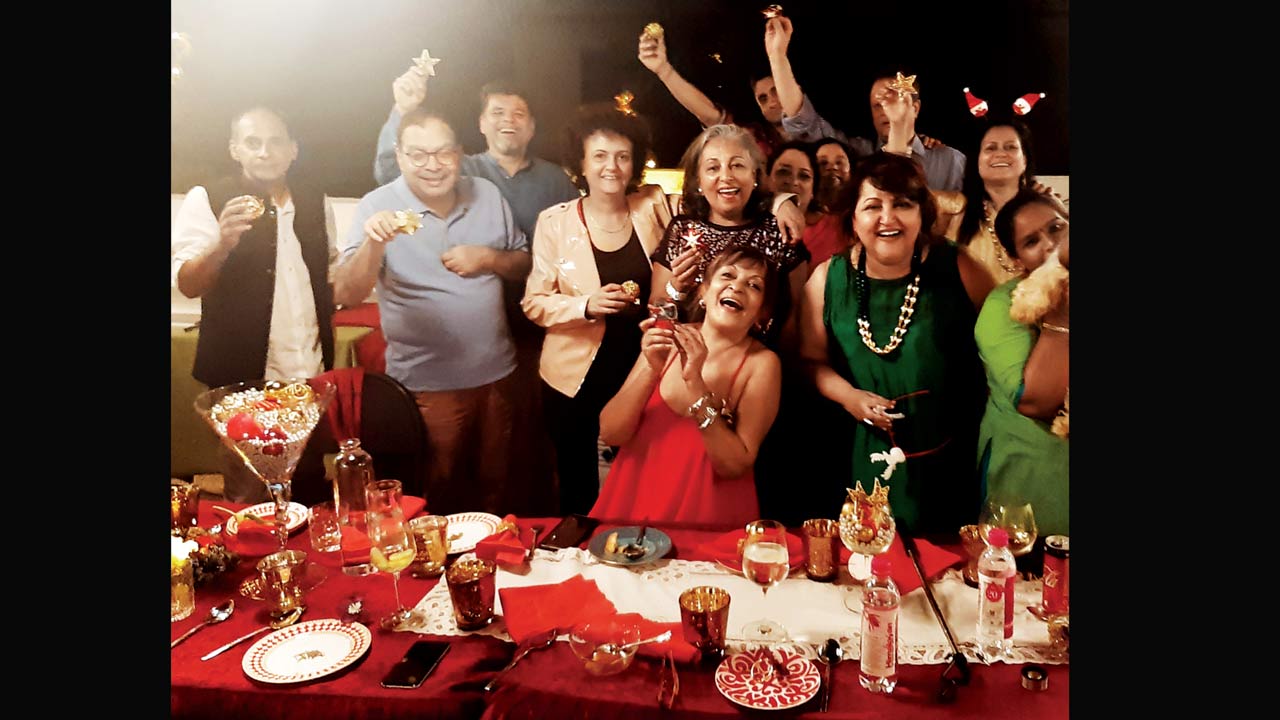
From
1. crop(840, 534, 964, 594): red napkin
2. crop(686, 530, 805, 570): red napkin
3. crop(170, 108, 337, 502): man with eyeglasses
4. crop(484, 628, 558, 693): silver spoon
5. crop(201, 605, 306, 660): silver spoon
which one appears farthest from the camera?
crop(170, 108, 337, 502): man with eyeglasses

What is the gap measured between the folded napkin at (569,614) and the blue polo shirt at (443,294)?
3.28 feet

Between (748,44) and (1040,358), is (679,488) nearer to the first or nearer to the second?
(1040,358)

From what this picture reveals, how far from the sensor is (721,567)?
2.06m

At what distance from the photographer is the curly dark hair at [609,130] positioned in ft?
8.21

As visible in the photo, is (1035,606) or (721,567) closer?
(1035,606)

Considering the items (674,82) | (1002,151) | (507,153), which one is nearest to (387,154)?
(507,153)

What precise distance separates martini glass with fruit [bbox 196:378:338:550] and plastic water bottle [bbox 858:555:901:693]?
1522mm

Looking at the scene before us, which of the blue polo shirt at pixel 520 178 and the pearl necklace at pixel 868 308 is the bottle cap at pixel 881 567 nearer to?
the pearl necklace at pixel 868 308

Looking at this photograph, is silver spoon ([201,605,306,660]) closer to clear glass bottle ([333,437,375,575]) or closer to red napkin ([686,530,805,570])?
clear glass bottle ([333,437,375,575])

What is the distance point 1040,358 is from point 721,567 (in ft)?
4.11

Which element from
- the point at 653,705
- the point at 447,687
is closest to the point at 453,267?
the point at 447,687

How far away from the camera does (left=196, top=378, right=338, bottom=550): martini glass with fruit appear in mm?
2061

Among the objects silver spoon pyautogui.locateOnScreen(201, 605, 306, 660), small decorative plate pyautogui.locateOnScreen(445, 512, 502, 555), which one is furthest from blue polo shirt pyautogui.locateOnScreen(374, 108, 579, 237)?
silver spoon pyautogui.locateOnScreen(201, 605, 306, 660)

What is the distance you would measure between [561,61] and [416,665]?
184 centimetres
